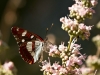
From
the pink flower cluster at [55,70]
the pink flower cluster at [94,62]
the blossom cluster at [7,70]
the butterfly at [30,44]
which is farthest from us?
the pink flower cluster at [94,62]

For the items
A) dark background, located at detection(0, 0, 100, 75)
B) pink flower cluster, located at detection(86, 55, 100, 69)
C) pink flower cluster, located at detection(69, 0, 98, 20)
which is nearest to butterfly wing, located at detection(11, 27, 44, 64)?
pink flower cluster, located at detection(69, 0, 98, 20)

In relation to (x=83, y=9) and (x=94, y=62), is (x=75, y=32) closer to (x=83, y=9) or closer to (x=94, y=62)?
(x=83, y=9)

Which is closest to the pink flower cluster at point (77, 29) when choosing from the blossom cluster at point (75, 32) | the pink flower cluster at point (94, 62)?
the blossom cluster at point (75, 32)

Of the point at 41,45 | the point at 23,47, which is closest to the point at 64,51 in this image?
the point at 41,45

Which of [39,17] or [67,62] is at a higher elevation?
[39,17]

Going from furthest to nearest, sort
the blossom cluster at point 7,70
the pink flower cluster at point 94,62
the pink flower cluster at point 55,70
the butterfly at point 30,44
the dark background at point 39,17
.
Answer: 1. the dark background at point 39,17
2. the pink flower cluster at point 94,62
3. the blossom cluster at point 7,70
4. the butterfly at point 30,44
5. the pink flower cluster at point 55,70

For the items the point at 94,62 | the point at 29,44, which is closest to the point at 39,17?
the point at 94,62

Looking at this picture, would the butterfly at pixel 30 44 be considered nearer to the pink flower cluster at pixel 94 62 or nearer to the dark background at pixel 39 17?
the pink flower cluster at pixel 94 62

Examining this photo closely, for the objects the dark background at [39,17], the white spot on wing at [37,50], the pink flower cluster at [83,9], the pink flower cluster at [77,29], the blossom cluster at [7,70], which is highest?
the dark background at [39,17]
